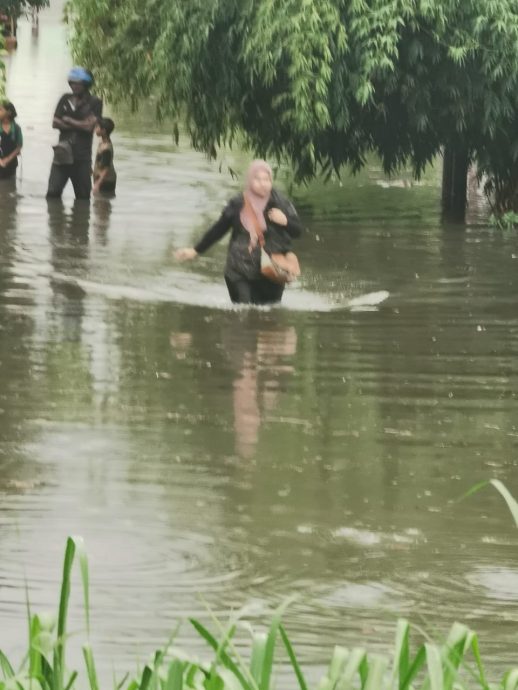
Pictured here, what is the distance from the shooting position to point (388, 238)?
19.9 m

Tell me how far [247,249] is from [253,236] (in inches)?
4.5

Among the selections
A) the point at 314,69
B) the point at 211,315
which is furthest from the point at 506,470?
the point at 314,69

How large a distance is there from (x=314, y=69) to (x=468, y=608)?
12702 mm

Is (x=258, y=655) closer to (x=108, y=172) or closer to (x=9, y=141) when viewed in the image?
(x=108, y=172)

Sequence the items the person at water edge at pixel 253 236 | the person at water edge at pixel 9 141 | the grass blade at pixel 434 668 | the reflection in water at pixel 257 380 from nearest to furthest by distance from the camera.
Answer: the grass blade at pixel 434 668
the reflection in water at pixel 257 380
the person at water edge at pixel 253 236
the person at water edge at pixel 9 141

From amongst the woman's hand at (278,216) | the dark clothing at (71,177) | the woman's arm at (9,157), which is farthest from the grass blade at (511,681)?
the woman's arm at (9,157)

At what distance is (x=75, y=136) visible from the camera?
2261 centimetres

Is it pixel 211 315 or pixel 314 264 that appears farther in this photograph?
pixel 314 264

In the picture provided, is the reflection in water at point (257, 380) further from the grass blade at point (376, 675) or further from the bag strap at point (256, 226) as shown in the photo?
the grass blade at point (376, 675)

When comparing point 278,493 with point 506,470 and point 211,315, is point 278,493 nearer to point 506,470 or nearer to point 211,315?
point 506,470

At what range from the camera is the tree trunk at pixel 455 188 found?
2189 cm

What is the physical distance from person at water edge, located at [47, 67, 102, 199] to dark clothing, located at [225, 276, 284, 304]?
7.98 metres

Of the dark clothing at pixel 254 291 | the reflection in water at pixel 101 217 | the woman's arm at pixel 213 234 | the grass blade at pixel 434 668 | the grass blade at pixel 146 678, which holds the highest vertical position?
the grass blade at pixel 434 668

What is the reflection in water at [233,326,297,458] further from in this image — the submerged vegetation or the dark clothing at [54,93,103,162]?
the dark clothing at [54,93,103,162]
